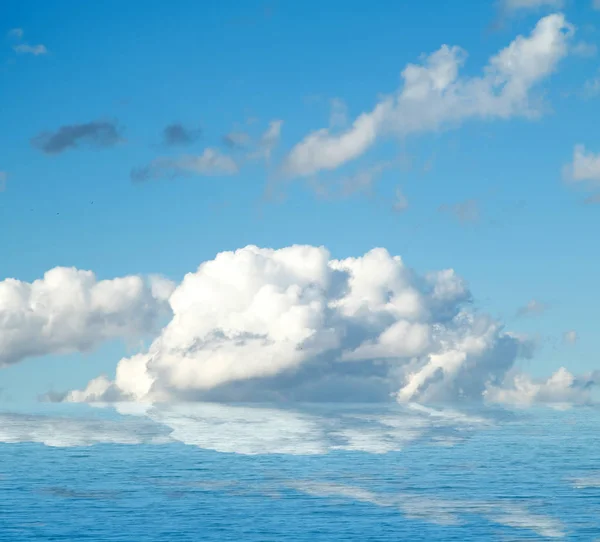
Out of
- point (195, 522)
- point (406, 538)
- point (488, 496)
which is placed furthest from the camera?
point (488, 496)

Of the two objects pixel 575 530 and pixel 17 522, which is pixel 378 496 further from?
pixel 17 522

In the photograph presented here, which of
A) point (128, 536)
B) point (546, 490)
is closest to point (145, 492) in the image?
point (128, 536)

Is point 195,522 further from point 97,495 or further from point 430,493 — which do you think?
point 430,493

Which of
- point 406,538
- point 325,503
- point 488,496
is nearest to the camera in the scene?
point 406,538

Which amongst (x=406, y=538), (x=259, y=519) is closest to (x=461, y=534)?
(x=406, y=538)

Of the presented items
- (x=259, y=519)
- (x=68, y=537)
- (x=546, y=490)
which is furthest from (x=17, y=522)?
(x=546, y=490)

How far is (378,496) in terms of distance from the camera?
188m

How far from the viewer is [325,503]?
178250 mm

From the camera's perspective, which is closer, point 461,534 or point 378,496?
point 461,534

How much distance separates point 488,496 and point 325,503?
35.6m

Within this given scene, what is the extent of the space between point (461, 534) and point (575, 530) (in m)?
18.6

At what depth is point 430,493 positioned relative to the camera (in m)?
193

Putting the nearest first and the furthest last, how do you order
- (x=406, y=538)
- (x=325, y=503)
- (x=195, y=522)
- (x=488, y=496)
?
(x=406, y=538), (x=195, y=522), (x=325, y=503), (x=488, y=496)

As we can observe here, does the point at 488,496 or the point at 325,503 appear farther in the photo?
the point at 488,496
